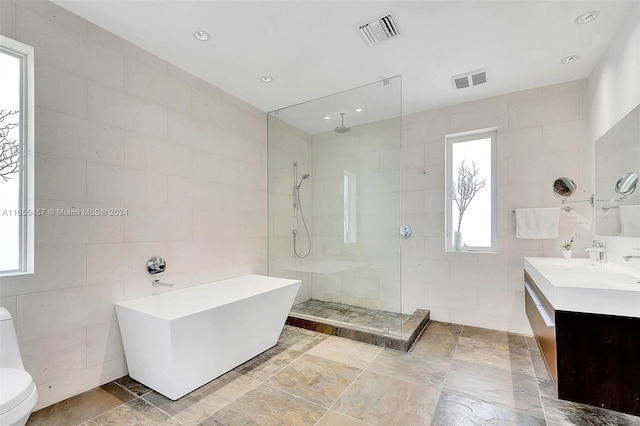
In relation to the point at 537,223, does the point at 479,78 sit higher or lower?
higher

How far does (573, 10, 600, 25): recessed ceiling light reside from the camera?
1955mm

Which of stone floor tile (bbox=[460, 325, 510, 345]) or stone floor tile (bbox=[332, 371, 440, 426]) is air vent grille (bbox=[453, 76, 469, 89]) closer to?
stone floor tile (bbox=[460, 325, 510, 345])

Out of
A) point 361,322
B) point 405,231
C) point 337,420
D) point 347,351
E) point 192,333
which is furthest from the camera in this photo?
point 405,231

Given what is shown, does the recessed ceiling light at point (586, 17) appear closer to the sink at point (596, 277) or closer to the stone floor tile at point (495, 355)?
the sink at point (596, 277)

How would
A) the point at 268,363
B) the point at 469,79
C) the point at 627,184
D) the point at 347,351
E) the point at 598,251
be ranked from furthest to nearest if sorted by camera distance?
the point at 469,79
the point at 347,351
the point at 268,363
the point at 598,251
the point at 627,184

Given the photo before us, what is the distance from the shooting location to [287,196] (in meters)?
3.74

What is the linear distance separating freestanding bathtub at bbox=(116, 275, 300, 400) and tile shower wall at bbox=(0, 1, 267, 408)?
0.15 meters

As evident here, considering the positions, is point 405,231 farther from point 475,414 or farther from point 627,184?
point 475,414

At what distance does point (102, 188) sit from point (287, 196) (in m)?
1.96

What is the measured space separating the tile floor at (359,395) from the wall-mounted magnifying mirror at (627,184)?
1.43 meters

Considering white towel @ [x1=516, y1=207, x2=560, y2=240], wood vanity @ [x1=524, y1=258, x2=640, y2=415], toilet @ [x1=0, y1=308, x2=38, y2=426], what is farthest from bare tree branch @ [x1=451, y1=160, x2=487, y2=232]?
toilet @ [x1=0, y1=308, x2=38, y2=426]

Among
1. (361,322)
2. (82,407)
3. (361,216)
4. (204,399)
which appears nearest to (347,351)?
(361,322)

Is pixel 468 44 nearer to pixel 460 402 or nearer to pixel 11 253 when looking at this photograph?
pixel 460 402

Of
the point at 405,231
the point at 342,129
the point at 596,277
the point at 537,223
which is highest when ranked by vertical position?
the point at 342,129
